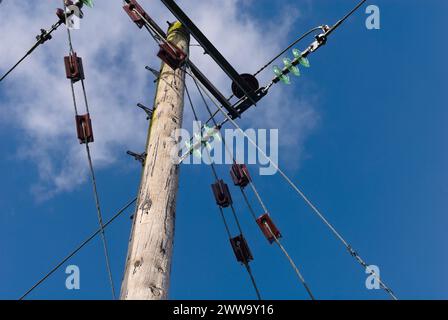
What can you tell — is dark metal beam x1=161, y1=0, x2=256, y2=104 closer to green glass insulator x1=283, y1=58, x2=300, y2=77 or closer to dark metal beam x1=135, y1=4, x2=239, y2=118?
dark metal beam x1=135, y1=4, x2=239, y2=118

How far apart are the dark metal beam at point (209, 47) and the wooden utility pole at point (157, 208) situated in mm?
1325

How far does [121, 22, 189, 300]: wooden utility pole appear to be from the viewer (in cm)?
432

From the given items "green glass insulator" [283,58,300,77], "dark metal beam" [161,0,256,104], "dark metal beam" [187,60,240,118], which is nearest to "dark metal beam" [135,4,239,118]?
"dark metal beam" [187,60,240,118]

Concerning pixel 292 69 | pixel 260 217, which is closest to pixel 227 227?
pixel 260 217

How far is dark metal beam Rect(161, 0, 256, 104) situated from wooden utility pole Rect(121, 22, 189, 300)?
4.35ft

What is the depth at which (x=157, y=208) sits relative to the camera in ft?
16.0

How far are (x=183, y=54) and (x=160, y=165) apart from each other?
74.8 inches

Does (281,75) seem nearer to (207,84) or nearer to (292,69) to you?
(292,69)

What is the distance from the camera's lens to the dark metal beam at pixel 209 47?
7.30 meters

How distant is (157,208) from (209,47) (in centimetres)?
361

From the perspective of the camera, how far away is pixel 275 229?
6.46m
